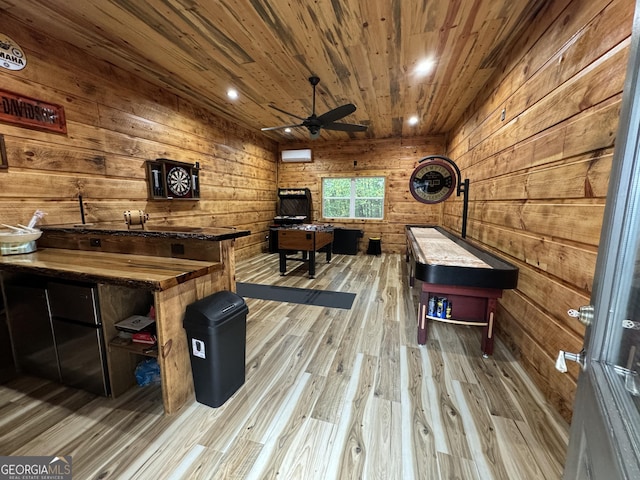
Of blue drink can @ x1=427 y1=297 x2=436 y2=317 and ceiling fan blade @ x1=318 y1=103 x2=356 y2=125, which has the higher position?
ceiling fan blade @ x1=318 y1=103 x2=356 y2=125

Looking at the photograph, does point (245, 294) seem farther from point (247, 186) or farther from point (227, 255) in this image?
point (247, 186)

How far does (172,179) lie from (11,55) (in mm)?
1857

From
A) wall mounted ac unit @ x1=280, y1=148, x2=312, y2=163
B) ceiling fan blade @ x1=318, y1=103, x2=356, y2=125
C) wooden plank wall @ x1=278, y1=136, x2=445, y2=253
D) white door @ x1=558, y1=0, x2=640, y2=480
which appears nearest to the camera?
white door @ x1=558, y1=0, x2=640, y2=480

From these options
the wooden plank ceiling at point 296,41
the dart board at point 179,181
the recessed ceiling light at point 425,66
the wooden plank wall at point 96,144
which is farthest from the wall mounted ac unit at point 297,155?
the recessed ceiling light at point 425,66

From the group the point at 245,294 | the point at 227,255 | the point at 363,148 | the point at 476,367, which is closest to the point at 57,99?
the point at 227,255

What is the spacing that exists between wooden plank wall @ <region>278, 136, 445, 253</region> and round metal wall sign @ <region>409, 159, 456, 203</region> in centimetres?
339

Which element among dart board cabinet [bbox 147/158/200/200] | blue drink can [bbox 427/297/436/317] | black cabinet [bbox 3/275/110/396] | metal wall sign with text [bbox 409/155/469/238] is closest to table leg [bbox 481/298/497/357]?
blue drink can [bbox 427/297/436/317]

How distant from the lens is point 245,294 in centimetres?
379

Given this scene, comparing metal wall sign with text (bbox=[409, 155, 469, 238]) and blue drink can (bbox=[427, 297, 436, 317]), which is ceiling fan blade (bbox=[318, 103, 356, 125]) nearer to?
metal wall sign with text (bbox=[409, 155, 469, 238])

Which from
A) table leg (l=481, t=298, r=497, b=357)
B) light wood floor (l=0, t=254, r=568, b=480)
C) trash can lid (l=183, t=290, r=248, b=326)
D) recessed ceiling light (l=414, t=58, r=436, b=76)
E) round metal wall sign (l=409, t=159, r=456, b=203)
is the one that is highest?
recessed ceiling light (l=414, t=58, r=436, b=76)

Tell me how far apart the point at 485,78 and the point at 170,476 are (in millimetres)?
4858

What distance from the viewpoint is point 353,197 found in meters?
7.12

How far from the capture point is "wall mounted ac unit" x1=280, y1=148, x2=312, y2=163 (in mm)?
7098

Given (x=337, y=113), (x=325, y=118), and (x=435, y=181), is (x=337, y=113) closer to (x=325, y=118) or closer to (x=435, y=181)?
(x=325, y=118)
